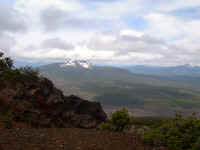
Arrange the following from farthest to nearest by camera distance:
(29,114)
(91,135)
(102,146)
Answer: (29,114) < (91,135) < (102,146)

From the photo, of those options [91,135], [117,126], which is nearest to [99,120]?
[117,126]

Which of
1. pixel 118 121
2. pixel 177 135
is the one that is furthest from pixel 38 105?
pixel 177 135

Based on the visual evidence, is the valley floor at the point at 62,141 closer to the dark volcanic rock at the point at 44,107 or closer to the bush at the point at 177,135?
the bush at the point at 177,135

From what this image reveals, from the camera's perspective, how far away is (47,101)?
27750 mm

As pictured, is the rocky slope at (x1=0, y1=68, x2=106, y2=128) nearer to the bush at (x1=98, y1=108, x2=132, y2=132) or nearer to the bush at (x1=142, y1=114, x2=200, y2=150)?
the bush at (x1=98, y1=108, x2=132, y2=132)

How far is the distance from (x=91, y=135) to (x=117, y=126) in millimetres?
7081

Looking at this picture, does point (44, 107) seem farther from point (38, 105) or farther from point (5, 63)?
point (5, 63)

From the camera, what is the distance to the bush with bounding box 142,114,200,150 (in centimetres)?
1448

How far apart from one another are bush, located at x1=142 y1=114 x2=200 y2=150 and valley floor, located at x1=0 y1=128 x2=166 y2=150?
3.85 feet

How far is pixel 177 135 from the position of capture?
15266mm

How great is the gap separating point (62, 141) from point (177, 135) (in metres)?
7.50

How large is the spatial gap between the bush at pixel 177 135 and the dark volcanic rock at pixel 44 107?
44.2ft

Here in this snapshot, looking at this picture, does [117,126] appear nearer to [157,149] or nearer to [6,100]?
[157,149]

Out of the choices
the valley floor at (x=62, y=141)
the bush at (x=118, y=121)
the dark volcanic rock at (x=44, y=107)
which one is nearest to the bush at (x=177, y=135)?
the valley floor at (x=62, y=141)
